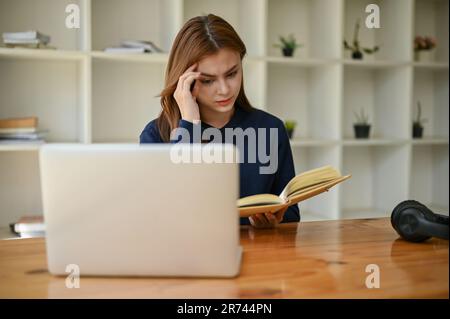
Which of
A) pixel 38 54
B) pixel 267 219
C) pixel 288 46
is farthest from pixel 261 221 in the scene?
pixel 288 46

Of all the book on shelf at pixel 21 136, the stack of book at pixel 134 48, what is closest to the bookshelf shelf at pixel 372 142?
the stack of book at pixel 134 48

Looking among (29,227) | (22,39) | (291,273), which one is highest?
(22,39)

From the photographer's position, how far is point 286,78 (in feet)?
10.7

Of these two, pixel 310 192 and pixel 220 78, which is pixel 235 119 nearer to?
pixel 220 78

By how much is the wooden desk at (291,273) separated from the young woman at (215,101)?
1.65 ft

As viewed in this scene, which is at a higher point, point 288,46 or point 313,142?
point 288,46

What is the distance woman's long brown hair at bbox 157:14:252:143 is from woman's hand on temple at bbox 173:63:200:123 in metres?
0.04

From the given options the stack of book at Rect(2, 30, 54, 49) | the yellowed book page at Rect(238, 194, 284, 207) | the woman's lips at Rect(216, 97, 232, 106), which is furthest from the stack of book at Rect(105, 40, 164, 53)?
the yellowed book page at Rect(238, 194, 284, 207)

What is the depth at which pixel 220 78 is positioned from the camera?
175cm

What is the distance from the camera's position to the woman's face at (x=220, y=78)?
1.74 metres

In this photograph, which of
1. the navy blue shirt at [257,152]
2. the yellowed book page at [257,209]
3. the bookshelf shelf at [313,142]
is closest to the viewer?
the yellowed book page at [257,209]

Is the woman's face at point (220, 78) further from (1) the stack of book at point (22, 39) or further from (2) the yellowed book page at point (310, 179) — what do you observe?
(1) the stack of book at point (22, 39)

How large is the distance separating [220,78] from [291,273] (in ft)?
2.94
